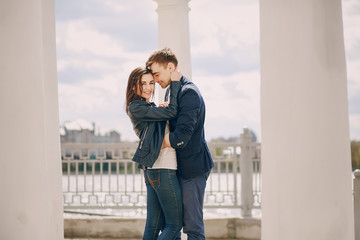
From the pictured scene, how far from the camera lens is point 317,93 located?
11.1 ft

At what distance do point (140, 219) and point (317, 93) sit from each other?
527 cm

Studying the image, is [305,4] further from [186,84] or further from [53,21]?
[53,21]

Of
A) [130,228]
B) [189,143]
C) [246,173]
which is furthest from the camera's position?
[246,173]

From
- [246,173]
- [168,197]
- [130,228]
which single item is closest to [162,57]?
[168,197]

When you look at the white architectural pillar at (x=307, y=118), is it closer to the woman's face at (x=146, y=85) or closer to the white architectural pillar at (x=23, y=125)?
the woman's face at (x=146, y=85)

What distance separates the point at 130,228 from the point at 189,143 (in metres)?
4.43

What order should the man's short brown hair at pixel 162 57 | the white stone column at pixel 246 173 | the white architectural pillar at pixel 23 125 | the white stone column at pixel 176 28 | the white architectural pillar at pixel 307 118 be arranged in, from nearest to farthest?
1. the white architectural pillar at pixel 307 118
2. the white architectural pillar at pixel 23 125
3. the man's short brown hair at pixel 162 57
4. the white stone column at pixel 176 28
5. the white stone column at pixel 246 173

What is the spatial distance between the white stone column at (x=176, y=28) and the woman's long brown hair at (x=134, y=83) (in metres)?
2.16

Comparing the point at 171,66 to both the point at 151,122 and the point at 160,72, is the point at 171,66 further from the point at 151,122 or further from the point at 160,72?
the point at 151,122

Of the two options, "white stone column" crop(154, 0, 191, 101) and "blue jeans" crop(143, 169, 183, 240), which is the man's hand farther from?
"white stone column" crop(154, 0, 191, 101)

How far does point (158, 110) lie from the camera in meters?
3.97

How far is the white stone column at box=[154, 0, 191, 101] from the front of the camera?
20.6ft

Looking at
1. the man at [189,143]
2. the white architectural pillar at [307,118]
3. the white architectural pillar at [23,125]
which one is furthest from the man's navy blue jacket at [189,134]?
the white architectural pillar at [23,125]

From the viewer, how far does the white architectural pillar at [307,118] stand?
339cm
